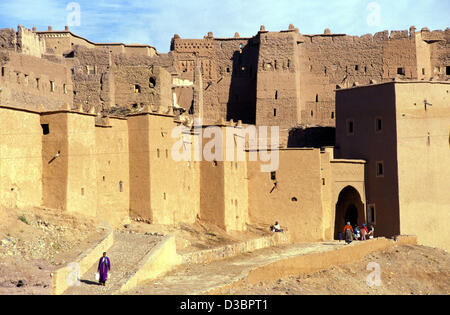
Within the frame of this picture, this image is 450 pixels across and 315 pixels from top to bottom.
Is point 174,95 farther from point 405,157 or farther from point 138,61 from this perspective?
point 405,157

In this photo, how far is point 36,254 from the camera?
17359 mm

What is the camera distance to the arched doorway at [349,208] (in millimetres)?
31094

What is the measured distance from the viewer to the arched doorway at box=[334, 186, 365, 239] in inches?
1224

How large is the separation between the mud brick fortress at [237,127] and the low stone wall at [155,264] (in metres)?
3.51

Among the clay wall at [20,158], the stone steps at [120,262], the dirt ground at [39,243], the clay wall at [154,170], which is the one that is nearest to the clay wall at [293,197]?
the clay wall at [154,170]

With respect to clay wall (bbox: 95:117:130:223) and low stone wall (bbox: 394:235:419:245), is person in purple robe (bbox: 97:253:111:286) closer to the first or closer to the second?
clay wall (bbox: 95:117:130:223)

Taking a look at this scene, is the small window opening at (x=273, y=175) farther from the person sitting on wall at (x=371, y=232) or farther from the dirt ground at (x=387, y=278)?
the dirt ground at (x=387, y=278)

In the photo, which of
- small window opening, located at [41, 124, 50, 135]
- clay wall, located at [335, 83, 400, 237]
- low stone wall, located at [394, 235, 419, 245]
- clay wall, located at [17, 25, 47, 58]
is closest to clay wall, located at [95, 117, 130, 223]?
small window opening, located at [41, 124, 50, 135]

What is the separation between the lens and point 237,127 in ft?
95.0

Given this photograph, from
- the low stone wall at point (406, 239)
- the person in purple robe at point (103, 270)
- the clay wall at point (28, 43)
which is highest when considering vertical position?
the clay wall at point (28, 43)

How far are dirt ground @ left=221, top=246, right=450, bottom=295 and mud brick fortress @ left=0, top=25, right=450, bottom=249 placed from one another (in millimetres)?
3387

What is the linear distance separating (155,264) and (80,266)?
7.57 feet

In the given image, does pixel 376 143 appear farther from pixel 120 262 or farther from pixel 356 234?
pixel 120 262

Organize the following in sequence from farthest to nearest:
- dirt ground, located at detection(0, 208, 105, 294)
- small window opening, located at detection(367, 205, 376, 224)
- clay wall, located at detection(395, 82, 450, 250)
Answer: small window opening, located at detection(367, 205, 376, 224), clay wall, located at detection(395, 82, 450, 250), dirt ground, located at detection(0, 208, 105, 294)
